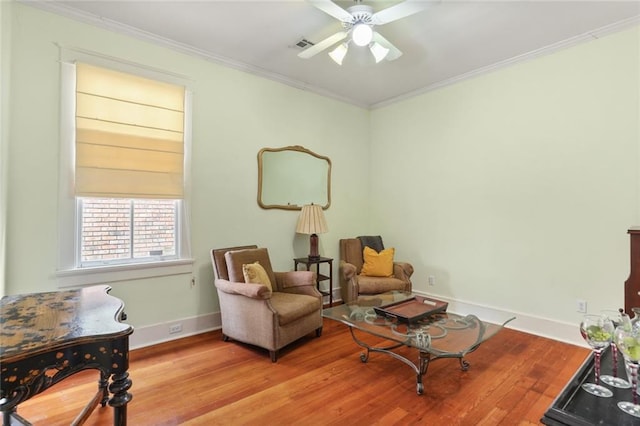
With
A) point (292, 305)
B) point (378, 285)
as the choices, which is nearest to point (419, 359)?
point (292, 305)

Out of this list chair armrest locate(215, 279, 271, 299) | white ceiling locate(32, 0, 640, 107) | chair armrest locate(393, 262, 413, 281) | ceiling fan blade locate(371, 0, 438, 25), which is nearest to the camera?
ceiling fan blade locate(371, 0, 438, 25)

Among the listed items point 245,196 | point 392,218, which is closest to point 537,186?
point 392,218

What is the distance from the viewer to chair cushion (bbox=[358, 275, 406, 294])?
3.87m

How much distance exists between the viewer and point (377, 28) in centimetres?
289

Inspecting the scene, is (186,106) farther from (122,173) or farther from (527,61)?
(527,61)

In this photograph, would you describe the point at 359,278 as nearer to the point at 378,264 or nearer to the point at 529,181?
the point at 378,264

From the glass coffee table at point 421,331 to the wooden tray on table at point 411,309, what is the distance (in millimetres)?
34

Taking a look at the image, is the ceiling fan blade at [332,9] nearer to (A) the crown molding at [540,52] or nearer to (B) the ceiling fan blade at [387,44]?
(B) the ceiling fan blade at [387,44]

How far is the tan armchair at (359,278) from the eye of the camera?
388 cm

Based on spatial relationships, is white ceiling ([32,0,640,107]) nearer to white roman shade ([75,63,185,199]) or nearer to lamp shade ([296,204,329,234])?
white roman shade ([75,63,185,199])

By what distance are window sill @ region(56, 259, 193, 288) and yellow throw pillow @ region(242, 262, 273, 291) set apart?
68 cm

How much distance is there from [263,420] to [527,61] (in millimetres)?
4098

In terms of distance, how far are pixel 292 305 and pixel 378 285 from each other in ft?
4.38

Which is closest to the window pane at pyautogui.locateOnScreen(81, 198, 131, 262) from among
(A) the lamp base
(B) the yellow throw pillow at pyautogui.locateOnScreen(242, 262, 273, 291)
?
(B) the yellow throw pillow at pyautogui.locateOnScreen(242, 262, 273, 291)
